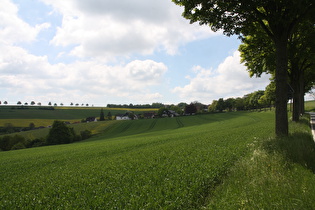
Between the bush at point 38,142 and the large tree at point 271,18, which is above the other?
the large tree at point 271,18

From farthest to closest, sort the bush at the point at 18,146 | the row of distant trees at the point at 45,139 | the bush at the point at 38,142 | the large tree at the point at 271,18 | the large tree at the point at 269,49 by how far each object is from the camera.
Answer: the bush at the point at 38,142, the row of distant trees at the point at 45,139, the bush at the point at 18,146, the large tree at the point at 269,49, the large tree at the point at 271,18

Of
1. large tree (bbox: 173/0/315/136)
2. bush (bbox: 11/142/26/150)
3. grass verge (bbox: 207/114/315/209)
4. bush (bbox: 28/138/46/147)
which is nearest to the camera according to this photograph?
grass verge (bbox: 207/114/315/209)

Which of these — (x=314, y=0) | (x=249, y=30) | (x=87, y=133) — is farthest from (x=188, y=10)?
(x=87, y=133)

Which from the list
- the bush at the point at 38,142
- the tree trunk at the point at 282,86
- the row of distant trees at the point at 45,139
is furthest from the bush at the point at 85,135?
the tree trunk at the point at 282,86

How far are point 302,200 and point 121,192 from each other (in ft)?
16.3

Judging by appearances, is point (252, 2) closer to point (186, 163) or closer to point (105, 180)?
point (186, 163)

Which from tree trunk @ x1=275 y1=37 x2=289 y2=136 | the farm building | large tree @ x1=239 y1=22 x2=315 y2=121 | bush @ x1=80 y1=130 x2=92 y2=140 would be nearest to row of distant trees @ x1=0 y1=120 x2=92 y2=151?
bush @ x1=80 y1=130 x2=92 y2=140

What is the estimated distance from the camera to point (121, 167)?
367 inches

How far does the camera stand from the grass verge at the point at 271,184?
4.06 meters

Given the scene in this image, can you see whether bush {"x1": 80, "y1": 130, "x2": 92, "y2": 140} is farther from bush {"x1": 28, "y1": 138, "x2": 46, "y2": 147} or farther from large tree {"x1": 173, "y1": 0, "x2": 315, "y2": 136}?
large tree {"x1": 173, "y1": 0, "x2": 315, "y2": 136}

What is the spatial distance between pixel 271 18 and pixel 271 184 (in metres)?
9.55

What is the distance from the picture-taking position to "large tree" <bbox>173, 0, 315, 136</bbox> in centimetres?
993

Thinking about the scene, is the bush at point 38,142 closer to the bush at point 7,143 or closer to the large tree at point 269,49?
the bush at point 7,143

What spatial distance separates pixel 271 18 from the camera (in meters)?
10.2
